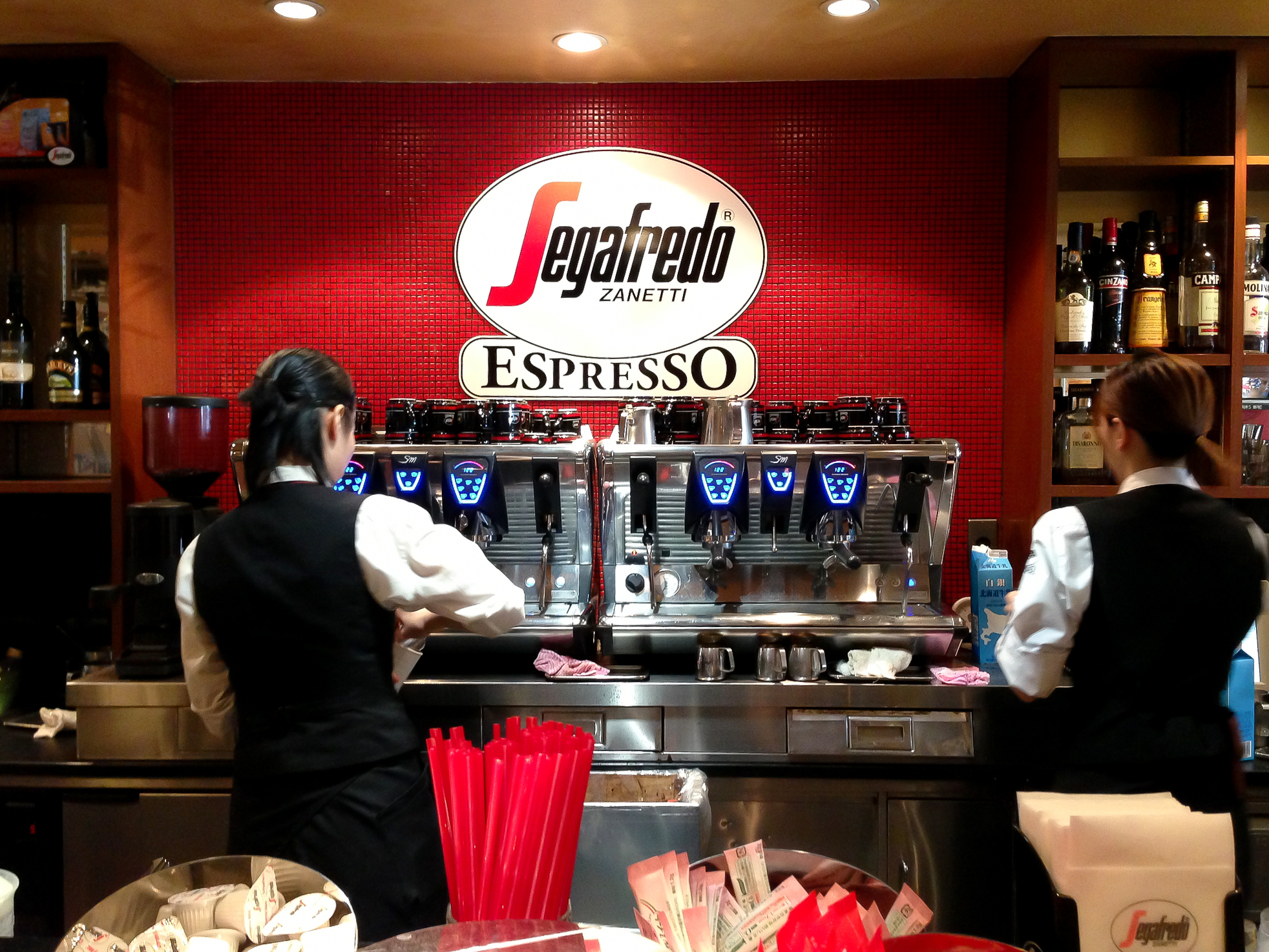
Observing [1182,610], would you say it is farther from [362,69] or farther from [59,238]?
[59,238]

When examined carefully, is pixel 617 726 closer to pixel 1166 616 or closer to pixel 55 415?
pixel 1166 616

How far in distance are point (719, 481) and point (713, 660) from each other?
0.47 m

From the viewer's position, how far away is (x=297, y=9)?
2.64 metres

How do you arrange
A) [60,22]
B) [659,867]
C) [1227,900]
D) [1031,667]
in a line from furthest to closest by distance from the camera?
1. [60,22]
2. [1031,667]
3. [1227,900]
4. [659,867]

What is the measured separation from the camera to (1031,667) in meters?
1.95

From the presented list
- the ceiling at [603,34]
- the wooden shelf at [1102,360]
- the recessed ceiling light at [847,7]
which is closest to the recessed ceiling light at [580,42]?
the ceiling at [603,34]

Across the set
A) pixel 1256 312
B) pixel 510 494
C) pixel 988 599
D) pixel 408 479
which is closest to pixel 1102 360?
pixel 1256 312

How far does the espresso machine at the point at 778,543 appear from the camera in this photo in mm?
2590

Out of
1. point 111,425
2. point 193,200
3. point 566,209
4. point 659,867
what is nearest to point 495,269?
point 566,209

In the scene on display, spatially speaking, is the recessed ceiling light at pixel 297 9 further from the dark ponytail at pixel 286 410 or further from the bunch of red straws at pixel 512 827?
the bunch of red straws at pixel 512 827

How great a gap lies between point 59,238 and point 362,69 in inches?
45.7

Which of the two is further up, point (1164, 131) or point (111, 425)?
point (1164, 131)

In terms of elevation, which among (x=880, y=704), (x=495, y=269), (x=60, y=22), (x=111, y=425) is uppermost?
(x=60, y=22)

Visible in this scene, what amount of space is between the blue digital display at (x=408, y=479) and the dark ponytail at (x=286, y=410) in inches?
34.9
